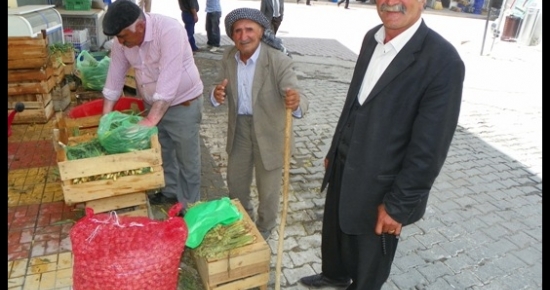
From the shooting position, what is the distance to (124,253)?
232 centimetres

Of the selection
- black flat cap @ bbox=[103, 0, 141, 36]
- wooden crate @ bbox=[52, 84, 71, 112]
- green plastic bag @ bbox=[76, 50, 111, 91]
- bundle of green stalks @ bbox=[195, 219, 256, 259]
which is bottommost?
wooden crate @ bbox=[52, 84, 71, 112]

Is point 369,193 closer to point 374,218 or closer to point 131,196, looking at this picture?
point 374,218

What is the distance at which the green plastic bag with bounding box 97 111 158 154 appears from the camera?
3.10 m

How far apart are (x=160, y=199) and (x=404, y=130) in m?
2.92

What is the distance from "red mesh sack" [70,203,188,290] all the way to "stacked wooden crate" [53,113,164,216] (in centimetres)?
61

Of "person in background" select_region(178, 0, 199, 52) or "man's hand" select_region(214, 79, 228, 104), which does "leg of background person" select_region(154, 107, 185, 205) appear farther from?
"person in background" select_region(178, 0, 199, 52)

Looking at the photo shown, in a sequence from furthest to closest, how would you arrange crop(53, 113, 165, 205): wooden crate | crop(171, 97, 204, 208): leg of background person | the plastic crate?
the plastic crate → crop(171, 97, 204, 208): leg of background person → crop(53, 113, 165, 205): wooden crate

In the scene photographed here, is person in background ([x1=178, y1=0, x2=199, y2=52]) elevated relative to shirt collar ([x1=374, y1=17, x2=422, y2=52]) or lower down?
lower down

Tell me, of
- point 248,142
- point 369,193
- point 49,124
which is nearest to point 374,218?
point 369,193

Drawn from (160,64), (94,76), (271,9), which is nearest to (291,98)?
(160,64)

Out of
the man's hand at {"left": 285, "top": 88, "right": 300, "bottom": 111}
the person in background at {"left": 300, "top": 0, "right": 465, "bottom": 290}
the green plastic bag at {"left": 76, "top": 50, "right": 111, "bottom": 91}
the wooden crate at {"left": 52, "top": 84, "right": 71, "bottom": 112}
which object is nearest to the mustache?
the person in background at {"left": 300, "top": 0, "right": 465, "bottom": 290}

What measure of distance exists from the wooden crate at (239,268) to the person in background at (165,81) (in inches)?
46.6

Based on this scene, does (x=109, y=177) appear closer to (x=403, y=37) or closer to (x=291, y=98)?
(x=291, y=98)

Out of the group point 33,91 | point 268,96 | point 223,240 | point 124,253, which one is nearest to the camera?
point 124,253
